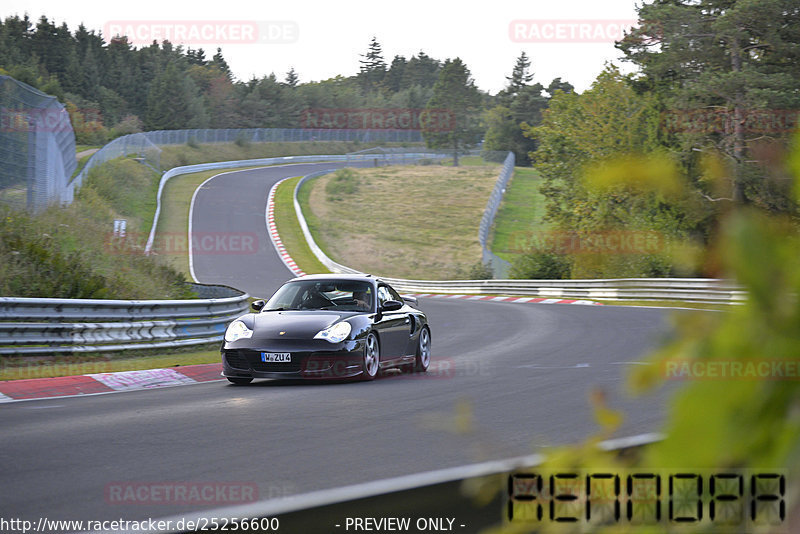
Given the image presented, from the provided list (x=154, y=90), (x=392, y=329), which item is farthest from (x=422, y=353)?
(x=154, y=90)

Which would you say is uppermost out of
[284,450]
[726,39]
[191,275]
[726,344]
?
[726,39]

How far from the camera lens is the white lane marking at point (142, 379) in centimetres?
1234

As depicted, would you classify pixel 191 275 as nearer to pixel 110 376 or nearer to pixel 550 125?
pixel 550 125

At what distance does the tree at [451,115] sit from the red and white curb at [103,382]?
102m

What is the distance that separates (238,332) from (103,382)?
200 cm

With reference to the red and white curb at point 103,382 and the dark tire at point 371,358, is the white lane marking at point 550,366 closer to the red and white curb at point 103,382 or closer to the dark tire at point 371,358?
the dark tire at point 371,358

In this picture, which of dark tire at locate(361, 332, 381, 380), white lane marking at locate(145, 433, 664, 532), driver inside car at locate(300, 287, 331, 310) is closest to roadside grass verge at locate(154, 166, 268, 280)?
driver inside car at locate(300, 287, 331, 310)

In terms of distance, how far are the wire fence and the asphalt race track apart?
839 centimetres

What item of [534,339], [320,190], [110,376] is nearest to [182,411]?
[110,376]

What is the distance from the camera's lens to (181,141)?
88438 mm

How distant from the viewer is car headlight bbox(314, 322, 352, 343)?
38.7 feet

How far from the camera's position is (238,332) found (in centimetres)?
1198

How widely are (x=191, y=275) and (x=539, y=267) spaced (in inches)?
Answer: 646

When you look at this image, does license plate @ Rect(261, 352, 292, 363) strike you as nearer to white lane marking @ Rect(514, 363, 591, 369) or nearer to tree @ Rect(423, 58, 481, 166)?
white lane marking @ Rect(514, 363, 591, 369)
